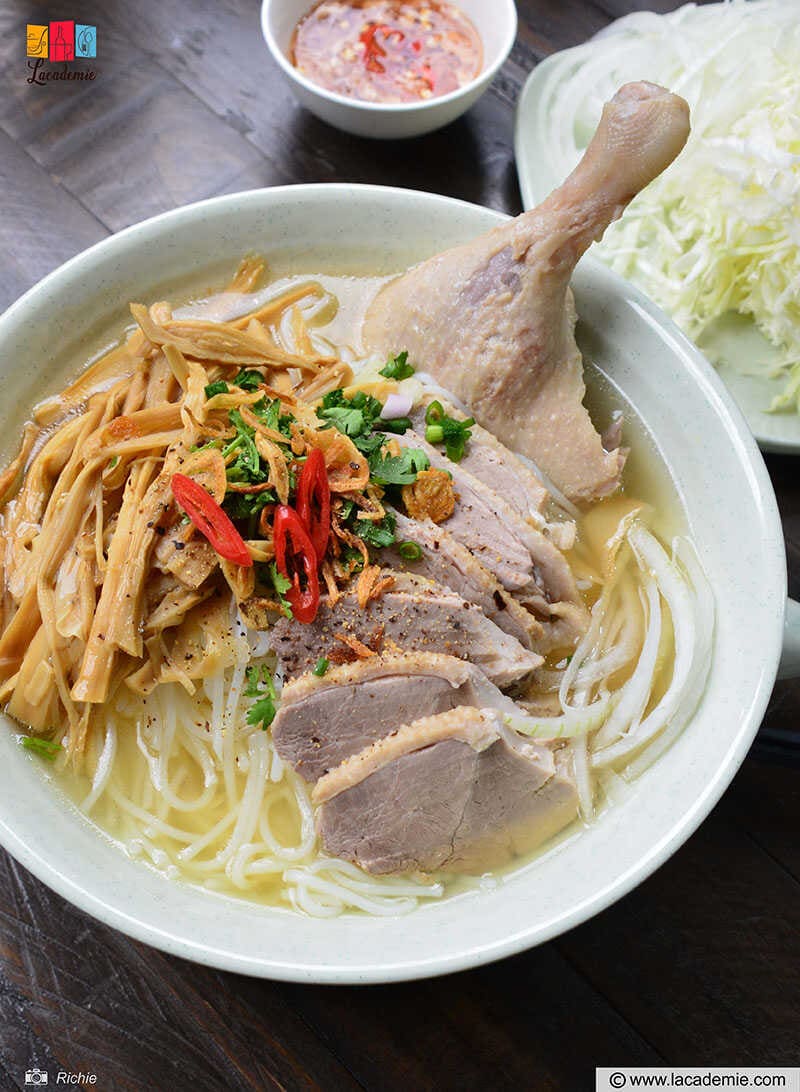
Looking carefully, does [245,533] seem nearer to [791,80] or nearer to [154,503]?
[154,503]

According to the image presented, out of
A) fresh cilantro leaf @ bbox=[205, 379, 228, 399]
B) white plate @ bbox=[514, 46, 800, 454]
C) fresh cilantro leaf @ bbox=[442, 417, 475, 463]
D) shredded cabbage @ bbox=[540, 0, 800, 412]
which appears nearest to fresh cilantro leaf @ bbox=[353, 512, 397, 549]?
fresh cilantro leaf @ bbox=[442, 417, 475, 463]

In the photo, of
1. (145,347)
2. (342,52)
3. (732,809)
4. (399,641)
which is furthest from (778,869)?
(342,52)

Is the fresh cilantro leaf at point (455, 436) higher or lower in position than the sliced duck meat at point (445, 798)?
higher

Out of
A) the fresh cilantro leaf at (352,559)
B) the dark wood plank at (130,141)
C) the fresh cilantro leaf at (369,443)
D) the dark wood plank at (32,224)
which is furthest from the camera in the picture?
the dark wood plank at (130,141)

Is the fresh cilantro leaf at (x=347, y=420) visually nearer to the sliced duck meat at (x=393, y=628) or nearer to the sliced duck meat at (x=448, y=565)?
the sliced duck meat at (x=448, y=565)

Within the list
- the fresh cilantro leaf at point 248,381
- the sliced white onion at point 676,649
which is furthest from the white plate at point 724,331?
the fresh cilantro leaf at point 248,381

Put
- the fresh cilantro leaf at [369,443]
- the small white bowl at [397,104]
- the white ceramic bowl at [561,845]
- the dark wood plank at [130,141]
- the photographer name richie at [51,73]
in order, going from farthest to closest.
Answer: the photographer name richie at [51,73] → the dark wood plank at [130,141] → the small white bowl at [397,104] → the fresh cilantro leaf at [369,443] → the white ceramic bowl at [561,845]

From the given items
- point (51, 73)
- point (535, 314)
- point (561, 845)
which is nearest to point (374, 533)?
point (535, 314)
